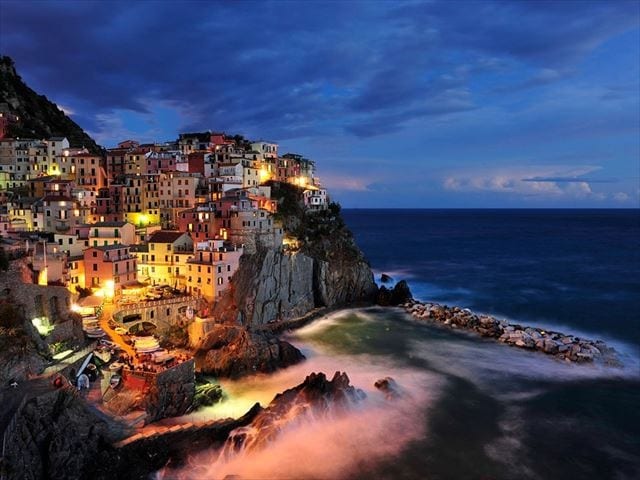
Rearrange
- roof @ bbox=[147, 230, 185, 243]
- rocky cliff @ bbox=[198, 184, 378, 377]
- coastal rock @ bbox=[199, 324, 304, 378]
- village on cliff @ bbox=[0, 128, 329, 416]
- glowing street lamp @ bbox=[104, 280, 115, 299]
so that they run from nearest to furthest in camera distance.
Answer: village on cliff @ bbox=[0, 128, 329, 416] → coastal rock @ bbox=[199, 324, 304, 378] → rocky cliff @ bbox=[198, 184, 378, 377] → glowing street lamp @ bbox=[104, 280, 115, 299] → roof @ bbox=[147, 230, 185, 243]

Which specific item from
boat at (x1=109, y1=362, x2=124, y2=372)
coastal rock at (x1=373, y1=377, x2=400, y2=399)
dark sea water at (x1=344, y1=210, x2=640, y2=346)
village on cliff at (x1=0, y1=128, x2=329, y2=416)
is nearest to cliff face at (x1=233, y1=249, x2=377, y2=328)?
village on cliff at (x1=0, y1=128, x2=329, y2=416)

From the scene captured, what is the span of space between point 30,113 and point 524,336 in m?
94.3

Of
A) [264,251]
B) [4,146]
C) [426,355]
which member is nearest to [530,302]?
[426,355]

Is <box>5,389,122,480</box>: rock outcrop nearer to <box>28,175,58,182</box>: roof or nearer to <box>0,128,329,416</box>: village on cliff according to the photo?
<box>0,128,329,416</box>: village on cliff

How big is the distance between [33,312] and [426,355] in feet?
111

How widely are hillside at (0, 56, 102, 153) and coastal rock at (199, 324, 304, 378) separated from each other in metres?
56.9

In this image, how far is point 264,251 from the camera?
53.6 metres

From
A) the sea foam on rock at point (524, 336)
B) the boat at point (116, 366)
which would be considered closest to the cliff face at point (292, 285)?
the sea foam on rock at point (524, 336)

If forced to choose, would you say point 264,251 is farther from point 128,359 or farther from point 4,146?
point 4,146

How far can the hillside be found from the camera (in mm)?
80875

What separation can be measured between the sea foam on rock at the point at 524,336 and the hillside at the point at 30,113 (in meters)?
66.4

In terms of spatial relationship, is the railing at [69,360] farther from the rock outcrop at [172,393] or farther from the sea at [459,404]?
the sea at [459,404]

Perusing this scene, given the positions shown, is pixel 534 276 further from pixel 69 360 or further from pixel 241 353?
pixel 69 360

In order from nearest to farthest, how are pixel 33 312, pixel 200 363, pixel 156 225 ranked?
1. pixel 33 312
2. pixel 200 363
3. pixel 156 225
